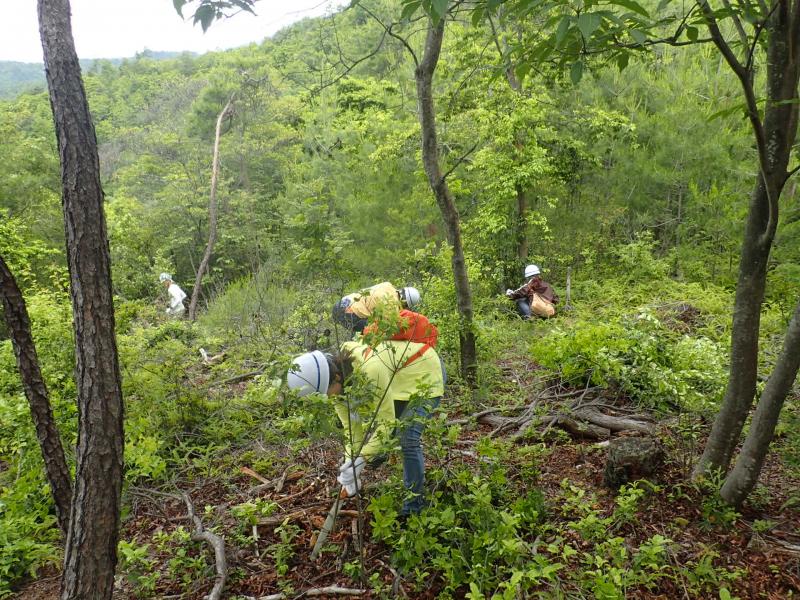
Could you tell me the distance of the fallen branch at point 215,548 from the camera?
2711mm

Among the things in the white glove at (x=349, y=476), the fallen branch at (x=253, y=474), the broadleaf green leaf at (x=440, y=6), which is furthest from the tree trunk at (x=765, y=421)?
the fallen branch at (x=253, y=474)

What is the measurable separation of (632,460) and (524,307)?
505 cm

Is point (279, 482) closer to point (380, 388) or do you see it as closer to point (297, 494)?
point (297, 494)

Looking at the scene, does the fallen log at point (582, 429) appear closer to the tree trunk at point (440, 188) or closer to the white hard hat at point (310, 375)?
the tree trunk at point (440, 188)

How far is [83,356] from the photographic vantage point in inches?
89.8

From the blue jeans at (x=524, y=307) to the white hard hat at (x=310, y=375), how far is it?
5.95 metres

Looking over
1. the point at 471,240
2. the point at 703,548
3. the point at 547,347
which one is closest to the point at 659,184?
the point at 471,240

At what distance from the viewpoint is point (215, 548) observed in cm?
299

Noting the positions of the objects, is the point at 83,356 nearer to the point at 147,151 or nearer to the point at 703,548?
the point at 703,548

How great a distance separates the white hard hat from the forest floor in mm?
641

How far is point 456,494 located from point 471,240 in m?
8.05

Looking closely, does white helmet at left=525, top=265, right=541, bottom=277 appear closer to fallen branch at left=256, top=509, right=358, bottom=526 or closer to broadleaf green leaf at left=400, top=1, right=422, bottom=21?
fallen branch at left=256, top=509, right=358, bottom=526

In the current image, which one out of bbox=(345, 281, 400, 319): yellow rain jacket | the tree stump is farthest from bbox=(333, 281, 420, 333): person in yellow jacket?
the tree stump

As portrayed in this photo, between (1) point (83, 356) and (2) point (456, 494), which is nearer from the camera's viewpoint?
(1) point (83, 356)
